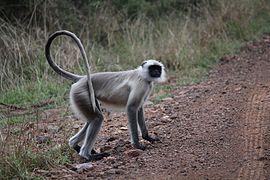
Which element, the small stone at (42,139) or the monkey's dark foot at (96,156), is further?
the small stone at (42,139)

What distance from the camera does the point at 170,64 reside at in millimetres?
10070

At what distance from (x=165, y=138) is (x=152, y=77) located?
2.01 feet

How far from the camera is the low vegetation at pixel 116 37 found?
9117 mm

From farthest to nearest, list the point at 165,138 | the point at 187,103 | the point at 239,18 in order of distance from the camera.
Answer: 1. the point at 239,18
2. the point at 187,103
3. the point at 165,138

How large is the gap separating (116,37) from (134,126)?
6.19 meters

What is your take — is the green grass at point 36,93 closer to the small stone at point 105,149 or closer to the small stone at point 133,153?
the small stone at point 105,149

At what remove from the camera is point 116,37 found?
11531 millimetres

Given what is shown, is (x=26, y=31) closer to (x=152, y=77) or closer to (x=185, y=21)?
(x=185, y=21)

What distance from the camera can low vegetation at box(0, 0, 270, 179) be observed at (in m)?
9.12

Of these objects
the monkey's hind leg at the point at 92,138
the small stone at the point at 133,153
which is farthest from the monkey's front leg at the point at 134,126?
the monkey's hind leg at the point at 92,138

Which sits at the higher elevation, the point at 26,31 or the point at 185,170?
the point at 26,31

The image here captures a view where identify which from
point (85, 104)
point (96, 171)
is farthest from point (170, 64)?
point (96, 171)

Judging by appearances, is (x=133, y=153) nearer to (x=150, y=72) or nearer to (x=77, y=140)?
(x=77, y=140)

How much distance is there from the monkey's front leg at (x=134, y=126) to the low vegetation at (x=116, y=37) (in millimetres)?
1867
